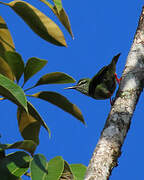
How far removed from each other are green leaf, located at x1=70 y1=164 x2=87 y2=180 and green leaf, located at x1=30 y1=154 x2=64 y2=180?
0.94ft

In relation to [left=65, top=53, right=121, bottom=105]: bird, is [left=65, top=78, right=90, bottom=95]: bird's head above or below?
above

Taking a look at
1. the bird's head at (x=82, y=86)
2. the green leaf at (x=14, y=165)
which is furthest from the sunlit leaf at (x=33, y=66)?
the bird's head at (x=82, y=86)

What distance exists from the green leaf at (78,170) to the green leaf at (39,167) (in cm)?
34

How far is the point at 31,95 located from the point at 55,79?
0.27 metres

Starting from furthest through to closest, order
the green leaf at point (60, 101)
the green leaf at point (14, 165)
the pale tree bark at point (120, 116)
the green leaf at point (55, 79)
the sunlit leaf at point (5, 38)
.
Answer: the sunlit leaf at point (5, 38), the green leaf at point (60, 101), the green leaf at point (55, 79), the green leaf at point (14, 165), the pale tree bark at point (120, 116)

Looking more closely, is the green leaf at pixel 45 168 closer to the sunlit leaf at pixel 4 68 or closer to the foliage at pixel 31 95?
the foliage at pixel 31 95

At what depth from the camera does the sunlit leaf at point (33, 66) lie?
3111mm

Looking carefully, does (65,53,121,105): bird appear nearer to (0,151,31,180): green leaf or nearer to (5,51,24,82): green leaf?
Result: (5,51,24,82): green leaf

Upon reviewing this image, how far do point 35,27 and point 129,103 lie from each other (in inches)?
51.3

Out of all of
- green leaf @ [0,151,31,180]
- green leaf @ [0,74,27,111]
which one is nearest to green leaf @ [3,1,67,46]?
green leaf @ [0,74,27,111]

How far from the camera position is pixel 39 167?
2.82 meters

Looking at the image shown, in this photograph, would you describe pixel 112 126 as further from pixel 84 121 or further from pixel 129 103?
pixel 84 121

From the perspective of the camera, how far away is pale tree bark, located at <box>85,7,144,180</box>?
8.07ft

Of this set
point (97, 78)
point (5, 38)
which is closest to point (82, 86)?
point (97, 78)
